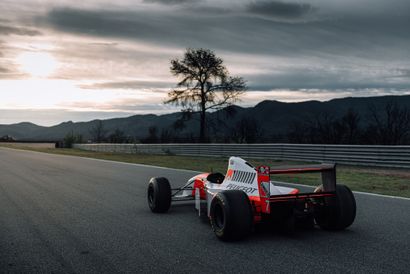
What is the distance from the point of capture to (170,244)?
6.04 m

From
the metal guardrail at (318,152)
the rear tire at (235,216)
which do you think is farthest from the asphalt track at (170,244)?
the metal guardrail at (318,152)

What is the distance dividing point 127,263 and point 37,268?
0.89 m

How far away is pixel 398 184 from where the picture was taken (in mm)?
13422

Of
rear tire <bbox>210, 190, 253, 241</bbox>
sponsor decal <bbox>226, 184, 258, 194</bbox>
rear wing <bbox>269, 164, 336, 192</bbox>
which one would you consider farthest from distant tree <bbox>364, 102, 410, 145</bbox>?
rear tire <bbox>210, 190, 253, 241</bbox>

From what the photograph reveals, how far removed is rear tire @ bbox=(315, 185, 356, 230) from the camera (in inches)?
260

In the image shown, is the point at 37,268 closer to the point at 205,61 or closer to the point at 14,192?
the point at 14,192

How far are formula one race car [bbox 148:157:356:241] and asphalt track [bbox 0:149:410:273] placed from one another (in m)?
0.21

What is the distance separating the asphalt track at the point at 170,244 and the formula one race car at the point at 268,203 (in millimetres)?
207

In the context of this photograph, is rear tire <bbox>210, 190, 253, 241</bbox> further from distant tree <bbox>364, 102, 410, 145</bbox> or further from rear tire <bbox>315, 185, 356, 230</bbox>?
distant tree <bbox>364, 102, 410, 145</bbox>

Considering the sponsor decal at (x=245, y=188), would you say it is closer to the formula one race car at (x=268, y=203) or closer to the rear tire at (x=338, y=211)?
the formula one race car at (x=268, y=203)

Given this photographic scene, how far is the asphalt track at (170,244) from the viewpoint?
5.05 metres

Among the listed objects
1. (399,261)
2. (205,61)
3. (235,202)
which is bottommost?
(399,261)

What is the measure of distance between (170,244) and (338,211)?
226 centimetres

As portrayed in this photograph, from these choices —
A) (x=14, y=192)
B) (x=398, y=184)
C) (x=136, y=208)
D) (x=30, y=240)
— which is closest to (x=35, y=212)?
(x=136, y=208)
